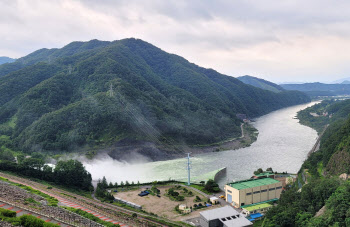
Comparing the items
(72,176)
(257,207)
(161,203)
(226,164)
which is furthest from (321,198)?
(226,164)

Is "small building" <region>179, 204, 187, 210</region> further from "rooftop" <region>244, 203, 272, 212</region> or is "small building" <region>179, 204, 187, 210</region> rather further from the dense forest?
the dense forest

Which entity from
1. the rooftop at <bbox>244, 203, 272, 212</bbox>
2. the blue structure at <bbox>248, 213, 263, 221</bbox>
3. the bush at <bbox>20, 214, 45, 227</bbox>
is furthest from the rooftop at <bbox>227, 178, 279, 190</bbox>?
the bush at <bbox>20, 214, 45, 227</bbox>

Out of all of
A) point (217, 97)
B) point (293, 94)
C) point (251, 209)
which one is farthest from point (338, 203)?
point (293, 94)

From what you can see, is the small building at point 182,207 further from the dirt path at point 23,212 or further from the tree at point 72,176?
the dirt path at point 23,212

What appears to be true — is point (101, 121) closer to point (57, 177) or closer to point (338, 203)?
point (57, 177)

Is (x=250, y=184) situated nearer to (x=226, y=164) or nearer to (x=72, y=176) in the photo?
(x=226, y=164)
